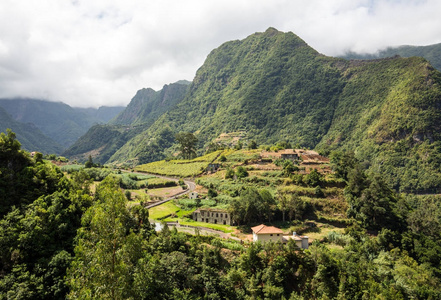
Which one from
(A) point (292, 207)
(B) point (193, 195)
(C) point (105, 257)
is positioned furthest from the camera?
(B) point (193, 195)

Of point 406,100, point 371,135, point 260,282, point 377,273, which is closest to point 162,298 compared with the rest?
point 260,282

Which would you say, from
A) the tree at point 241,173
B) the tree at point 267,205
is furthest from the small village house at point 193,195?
the tree at point 267,205

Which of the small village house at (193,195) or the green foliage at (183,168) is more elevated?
the green foliage at (183,168)

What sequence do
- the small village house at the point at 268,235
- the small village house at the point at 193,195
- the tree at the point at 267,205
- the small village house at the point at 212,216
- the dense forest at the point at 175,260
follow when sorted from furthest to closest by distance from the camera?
the small village house at the point at 193,195, the small village house at the point at 212,216, the tree at the point at 267,205, the small village house at the point at 268,235, the dense forest at the point at 175,260

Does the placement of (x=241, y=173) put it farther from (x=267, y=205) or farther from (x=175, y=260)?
(x=175, y=260)

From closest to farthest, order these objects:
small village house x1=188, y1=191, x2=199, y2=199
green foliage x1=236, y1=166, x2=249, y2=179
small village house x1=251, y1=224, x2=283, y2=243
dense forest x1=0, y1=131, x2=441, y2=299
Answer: dense forest x1=0, y1=131, x2=441, y2=299 < small village house x1=251, y1=224, x2=283, y2=243 < small village house x1=188, y1=191, x2=199, y2=199 < green foliage x1=236, y1=166, x2=249, y2=179

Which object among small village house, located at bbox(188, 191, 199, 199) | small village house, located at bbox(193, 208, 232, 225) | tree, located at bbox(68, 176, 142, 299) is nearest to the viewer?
tree, located at bbox(68, 176, 142, 299)

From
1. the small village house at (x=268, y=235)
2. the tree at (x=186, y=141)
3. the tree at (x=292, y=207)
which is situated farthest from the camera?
the tree at (x=186, y=141)

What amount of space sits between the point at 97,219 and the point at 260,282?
2643 cm

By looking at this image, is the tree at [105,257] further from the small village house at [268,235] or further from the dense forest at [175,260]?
the small village house at [268,235]

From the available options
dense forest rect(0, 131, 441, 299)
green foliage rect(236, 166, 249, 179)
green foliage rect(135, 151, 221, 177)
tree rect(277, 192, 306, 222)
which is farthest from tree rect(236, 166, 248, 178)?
dense forest rect(0, 131, 441, 299)

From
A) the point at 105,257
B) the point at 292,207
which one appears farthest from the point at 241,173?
the point at 105,257

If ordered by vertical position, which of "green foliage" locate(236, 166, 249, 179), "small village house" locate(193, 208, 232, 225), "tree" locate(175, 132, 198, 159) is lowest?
"small village house" locate(193, 208, 232, 225)

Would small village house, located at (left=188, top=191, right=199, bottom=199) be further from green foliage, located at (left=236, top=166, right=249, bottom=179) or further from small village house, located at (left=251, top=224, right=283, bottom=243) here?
small village house, located at (left=251, top=224, right=283, bottom=243)
